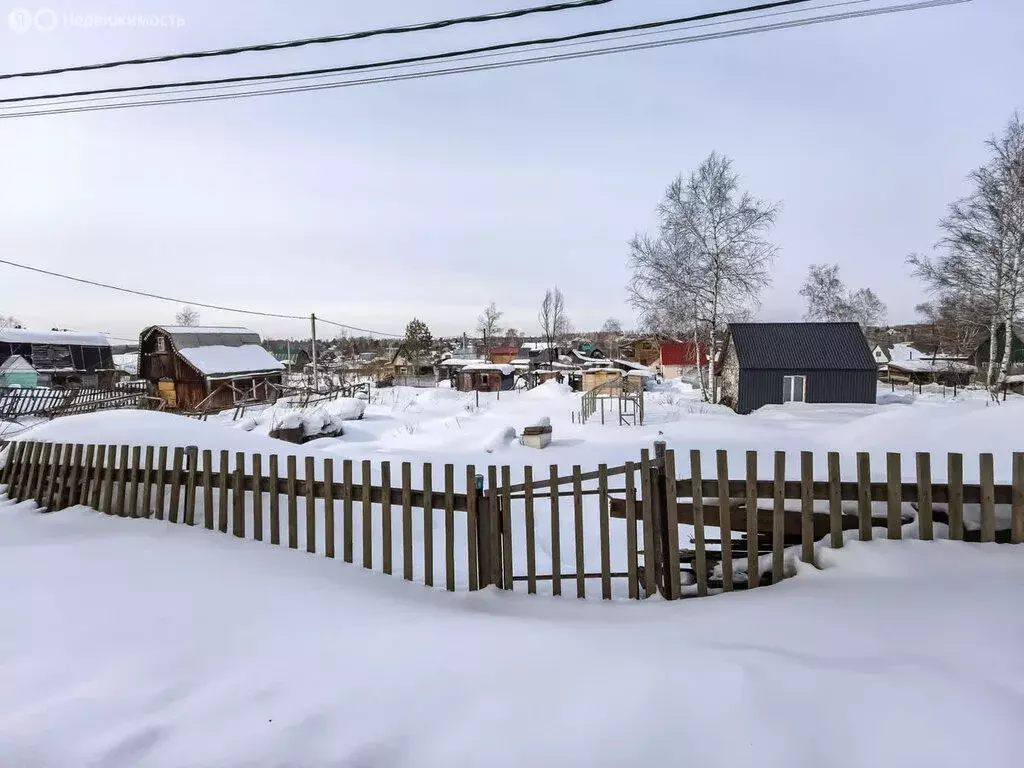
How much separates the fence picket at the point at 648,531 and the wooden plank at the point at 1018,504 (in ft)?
7.50

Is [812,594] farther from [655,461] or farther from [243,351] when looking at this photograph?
[243,351]

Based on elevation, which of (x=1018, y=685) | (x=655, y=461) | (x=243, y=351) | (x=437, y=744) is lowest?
(x=437, y=744)

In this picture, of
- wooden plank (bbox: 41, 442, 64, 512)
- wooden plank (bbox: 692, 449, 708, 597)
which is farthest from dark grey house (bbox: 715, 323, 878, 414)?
wooden plank (bbox: 41, 442, 64, 512)

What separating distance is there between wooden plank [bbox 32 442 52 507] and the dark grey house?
25.8 m

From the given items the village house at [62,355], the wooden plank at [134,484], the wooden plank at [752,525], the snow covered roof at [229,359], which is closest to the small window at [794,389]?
the wooden plank at [752,525]

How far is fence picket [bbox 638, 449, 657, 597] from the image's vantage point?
373cm

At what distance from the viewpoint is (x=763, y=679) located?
7.68 feet

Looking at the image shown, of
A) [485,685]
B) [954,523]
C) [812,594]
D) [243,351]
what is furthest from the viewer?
[243,351]

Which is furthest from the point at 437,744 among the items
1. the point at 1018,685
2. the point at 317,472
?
the point at 317,472

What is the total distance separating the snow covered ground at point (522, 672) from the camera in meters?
2.09

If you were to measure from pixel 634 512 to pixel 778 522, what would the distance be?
0.98 metres

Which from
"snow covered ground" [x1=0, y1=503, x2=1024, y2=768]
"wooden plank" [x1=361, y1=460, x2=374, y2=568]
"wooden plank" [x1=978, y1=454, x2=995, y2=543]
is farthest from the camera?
"wooden plank" [x1=361, y1=460, x2=374, y2=568]

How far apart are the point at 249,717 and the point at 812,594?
3122 mm

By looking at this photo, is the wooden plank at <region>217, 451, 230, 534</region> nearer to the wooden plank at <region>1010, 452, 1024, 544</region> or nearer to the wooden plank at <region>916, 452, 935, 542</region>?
the wooden plank at <region>916, 452, 935, 542</region>
